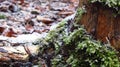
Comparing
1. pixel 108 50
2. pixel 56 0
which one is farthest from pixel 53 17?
pixel 108 50

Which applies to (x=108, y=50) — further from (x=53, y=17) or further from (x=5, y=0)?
(x=5, y=0)

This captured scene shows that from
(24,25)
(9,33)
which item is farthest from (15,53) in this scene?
(24,25)

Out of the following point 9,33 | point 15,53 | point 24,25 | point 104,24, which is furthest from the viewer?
point 24,25

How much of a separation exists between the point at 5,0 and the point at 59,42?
326cm

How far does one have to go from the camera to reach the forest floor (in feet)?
6.32

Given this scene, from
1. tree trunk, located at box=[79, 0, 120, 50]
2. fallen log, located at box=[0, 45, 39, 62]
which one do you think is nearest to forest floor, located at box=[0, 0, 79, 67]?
fallen log, located at box=[0, 45, 39, 62]

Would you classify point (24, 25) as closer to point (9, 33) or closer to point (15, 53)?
point (9, 33)

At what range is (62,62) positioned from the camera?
1813 millimetres

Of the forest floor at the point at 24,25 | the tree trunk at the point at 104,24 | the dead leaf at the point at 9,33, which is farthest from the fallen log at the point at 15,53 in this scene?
the dead leaf at the point at 9,33

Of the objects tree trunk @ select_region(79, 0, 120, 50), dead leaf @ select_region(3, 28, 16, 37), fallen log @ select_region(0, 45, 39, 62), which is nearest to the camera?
tree trunk @ select_region(79, 0, 120, 50)

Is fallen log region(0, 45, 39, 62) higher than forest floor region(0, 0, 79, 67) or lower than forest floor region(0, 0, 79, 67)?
lower

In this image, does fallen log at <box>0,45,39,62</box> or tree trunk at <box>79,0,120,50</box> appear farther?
fallen log at <box>0,45,39,62</box>

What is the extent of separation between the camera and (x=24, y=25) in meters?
3.38

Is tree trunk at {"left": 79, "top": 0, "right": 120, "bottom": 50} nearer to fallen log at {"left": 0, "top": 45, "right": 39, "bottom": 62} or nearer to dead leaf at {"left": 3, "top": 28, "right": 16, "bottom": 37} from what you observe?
fallen log at {"left": 0, "top": 45, "right": 39, "bottom": 62}
